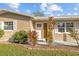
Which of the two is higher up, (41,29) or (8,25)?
(8,25)

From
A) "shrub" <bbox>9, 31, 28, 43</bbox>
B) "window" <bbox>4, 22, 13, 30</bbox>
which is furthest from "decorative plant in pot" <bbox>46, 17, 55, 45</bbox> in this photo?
"window" <bbox>4, 22, 13, 30</bbox>

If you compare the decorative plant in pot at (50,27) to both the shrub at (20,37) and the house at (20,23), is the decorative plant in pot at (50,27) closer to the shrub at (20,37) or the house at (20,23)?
the shrub at (20,37)

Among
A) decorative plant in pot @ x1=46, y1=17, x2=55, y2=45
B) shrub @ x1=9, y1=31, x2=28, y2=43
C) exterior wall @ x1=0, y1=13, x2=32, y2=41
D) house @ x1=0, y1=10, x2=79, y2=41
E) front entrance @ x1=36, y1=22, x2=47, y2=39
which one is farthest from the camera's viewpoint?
front entrance @ x1=36, y1=22, x2=47, y2=39

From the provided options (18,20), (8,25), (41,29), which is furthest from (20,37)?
(41,29)

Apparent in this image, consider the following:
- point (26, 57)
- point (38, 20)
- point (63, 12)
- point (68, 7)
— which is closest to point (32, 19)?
point (38, 20)

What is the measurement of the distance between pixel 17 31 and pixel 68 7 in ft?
33.2

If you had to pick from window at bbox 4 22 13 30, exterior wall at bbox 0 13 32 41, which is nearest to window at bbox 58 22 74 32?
exterior wall at bbox 0 13 32 41

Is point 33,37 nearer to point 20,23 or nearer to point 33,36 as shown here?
point 33,36

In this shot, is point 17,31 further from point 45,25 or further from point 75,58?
point 75,58

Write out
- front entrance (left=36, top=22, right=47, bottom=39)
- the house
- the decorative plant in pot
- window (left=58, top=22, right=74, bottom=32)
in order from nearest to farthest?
the decorative plant in pot → the house → window (left=58, top=22, right=74, bottom=32) → front entrance (left=36, top=22, right=47, bottom=39)

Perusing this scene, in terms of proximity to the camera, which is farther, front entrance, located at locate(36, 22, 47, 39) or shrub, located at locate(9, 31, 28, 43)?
front entrance, located at locate(36, 22, 47, 39)

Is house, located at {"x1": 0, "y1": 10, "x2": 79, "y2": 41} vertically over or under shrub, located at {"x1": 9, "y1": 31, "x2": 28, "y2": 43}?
over

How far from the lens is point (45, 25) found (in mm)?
28656

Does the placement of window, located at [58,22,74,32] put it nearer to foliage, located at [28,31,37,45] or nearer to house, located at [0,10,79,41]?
house, located at [0,10,79,41]
